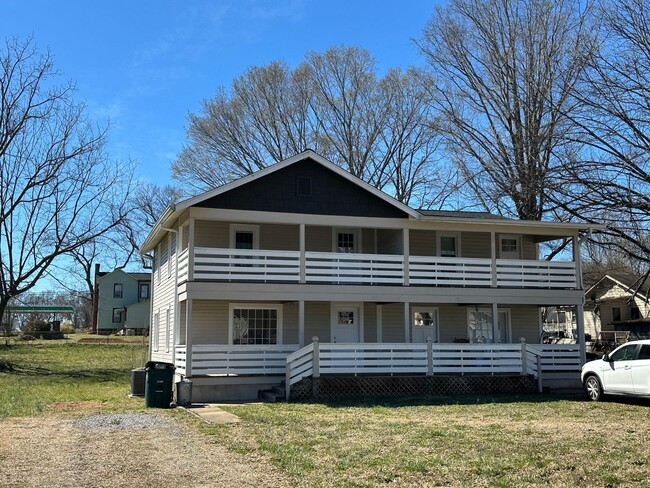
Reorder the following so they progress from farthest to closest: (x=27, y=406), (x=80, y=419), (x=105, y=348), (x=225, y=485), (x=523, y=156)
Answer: (x=105, y=348)
(x=523, y=156)
(x=27, y=406)
(x=80, y=419)
(x=225, y=485)

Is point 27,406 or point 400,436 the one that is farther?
point 27,406

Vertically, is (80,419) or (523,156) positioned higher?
(523,156)

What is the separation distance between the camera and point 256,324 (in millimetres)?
21953

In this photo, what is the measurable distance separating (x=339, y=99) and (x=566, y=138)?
21.4 metres

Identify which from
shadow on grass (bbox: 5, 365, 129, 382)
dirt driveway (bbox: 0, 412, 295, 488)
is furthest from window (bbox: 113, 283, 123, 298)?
dirt driveway (bbox: 0, 412, 295, 488)

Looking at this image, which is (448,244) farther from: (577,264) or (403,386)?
(403,386)

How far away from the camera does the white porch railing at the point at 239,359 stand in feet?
62.0

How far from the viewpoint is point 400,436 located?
11.4 metres

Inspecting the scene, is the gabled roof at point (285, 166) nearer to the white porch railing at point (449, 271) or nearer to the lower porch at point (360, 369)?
the white porch railing at point (449, 271)

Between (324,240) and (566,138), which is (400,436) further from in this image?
(566,138)

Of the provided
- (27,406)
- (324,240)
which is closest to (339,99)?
(324,240)

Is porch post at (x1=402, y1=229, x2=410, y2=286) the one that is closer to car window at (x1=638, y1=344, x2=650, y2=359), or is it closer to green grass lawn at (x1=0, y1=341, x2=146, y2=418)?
car window at (x1=638, y1=344, x2=650, y2=359)

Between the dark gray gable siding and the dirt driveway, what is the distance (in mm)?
8353

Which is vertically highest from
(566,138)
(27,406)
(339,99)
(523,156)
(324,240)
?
(339,99)
